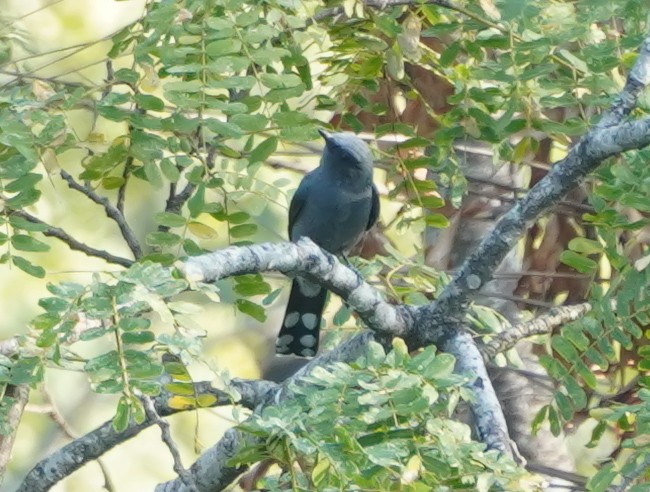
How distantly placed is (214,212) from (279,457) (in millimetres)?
1369

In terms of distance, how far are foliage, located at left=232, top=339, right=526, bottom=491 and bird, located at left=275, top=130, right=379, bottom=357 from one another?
2641mm

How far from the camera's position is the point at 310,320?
5.14 meters

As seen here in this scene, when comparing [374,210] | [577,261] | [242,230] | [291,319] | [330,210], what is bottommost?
[291,319]

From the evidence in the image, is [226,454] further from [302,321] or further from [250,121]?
[302,321]

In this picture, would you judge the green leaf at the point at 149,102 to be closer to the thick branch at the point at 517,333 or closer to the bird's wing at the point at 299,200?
the thick branch at the point at 517,333

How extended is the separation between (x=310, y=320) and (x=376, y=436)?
9.54 feet

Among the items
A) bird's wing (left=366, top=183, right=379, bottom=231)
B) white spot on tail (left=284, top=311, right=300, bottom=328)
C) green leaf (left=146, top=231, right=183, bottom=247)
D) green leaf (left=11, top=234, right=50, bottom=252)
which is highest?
green leaf (left=11, top=234, right=50, bottom=252)

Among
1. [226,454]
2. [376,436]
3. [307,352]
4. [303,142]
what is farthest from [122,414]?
[307,352]

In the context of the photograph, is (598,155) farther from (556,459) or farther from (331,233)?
(556,459)

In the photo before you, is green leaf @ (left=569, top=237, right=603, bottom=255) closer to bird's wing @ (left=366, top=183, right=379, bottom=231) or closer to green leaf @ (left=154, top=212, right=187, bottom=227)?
green leaf @ (left=154, top=212, right=187, bottom=227)

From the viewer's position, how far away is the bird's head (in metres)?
4.75

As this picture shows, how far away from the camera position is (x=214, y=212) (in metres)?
3.46

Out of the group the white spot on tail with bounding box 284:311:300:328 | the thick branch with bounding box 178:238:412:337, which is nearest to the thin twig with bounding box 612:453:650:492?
the thick branch with bounding box 178:238:412:337

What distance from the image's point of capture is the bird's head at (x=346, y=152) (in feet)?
15.6
